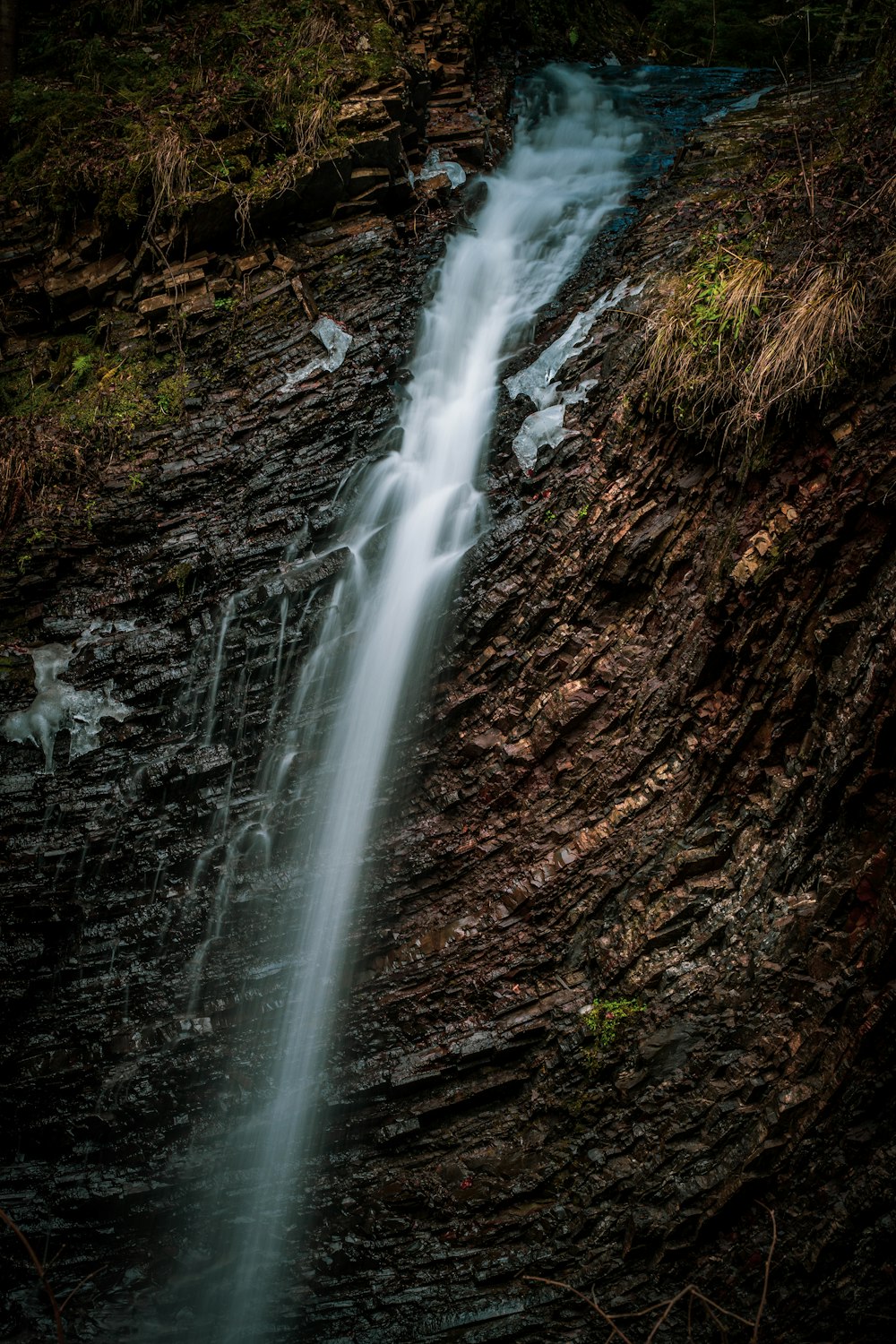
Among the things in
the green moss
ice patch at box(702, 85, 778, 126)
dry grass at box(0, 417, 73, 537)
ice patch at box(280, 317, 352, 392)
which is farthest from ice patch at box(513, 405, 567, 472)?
ice patch at box(702, 85, 778, 126)

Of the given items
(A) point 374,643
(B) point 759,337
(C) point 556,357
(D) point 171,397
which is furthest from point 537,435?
(D) point 171,397

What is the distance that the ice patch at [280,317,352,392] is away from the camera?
7.55 m

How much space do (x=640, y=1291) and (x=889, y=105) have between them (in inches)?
302

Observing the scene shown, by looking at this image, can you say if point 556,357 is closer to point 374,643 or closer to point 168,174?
point 374,643

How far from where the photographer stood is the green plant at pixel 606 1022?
14.8ft

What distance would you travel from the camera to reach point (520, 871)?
17.3ft

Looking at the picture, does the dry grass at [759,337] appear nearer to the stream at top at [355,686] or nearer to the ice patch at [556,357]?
the ice patch at [556,357]

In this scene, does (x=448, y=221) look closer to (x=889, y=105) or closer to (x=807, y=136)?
(x=807, y=136)

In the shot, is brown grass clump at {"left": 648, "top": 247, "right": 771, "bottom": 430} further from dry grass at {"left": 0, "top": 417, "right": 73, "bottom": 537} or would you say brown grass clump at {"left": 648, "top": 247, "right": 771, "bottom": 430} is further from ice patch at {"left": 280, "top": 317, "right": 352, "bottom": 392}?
dry grass at {"left": 0, "top": 417, "right": 73, "bottom": 537}

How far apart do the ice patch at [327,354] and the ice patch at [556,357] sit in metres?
1.71

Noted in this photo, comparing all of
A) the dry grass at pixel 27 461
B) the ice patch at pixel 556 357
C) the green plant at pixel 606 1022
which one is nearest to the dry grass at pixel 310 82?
the ice patch at pixel 556 357

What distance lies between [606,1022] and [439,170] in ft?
29.5

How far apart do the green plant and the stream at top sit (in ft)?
6.20

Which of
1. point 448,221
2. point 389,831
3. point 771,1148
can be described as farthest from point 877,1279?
point 448,221
